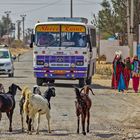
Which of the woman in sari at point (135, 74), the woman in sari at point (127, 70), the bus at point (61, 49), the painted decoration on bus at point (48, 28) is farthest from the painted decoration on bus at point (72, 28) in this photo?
the woman in sari at point (135, 74)

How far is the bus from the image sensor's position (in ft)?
92.0

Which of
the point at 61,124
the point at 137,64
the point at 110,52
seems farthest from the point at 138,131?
the point at 110,52

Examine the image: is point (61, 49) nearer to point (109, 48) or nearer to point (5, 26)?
point (109, 48)

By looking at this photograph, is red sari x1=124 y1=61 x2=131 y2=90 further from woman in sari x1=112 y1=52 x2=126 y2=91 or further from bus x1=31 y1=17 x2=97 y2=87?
bus x1=31 y1=17 x2=97 y2=87

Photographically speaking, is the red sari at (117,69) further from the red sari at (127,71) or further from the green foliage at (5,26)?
the green foliage at (5,26)

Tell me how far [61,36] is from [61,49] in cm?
59

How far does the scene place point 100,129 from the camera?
14.1m

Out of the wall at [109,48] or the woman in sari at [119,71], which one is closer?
the woman in sari at [119,71]

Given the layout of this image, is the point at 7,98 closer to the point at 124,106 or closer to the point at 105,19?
the point at 124,106

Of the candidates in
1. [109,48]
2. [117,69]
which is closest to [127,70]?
[117,69]

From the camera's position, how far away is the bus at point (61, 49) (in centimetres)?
2805

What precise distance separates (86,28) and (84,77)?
221cm

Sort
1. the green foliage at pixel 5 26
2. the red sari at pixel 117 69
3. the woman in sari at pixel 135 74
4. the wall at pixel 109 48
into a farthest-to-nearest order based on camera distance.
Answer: the green foliage at pixel 5 26 → the wall at pixel 109 48 → the red sari at pixel 117 69 → the woman in sari at pixel 135 74

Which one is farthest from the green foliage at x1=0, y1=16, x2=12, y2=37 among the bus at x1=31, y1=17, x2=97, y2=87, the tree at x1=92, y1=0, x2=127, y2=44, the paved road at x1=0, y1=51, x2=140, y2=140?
the paved road at x1=0, y1=51, x2=140, y2=140
